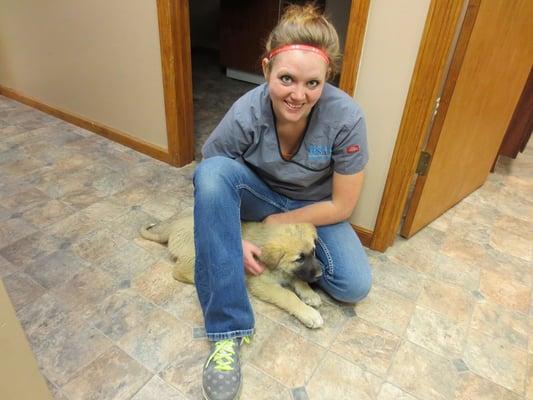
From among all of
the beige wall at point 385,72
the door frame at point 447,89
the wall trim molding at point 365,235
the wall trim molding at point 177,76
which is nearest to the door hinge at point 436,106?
the door frame at point 447,89

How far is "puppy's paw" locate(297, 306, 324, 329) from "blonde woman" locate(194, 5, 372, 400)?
0.39 ft

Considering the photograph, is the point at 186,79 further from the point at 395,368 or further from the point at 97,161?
the point at 395,368

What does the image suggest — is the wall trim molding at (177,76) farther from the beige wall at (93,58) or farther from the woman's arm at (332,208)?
the woman's arm at (332,208)

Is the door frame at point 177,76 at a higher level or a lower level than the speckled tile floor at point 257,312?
higher

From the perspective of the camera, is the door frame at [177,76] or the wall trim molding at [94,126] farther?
the wall trim molding at [94,126]

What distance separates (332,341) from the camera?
123 cm

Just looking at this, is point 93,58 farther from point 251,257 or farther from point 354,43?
point 251,257

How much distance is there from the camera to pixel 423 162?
1.55 meters

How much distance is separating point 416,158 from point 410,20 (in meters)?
0.47

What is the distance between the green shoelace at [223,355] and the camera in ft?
3.49

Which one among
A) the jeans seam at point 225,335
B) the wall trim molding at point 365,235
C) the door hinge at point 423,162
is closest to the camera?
the jeans seam at point 225,335

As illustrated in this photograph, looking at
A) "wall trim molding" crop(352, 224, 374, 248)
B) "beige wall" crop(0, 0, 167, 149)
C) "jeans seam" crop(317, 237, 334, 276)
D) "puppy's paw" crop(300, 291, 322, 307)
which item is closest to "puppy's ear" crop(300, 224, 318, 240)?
"jeans seam" crop(317, 237, 334, 276)

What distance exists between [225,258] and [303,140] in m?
0.45

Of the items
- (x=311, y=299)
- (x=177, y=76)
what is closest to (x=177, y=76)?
(x=177, y=76)
